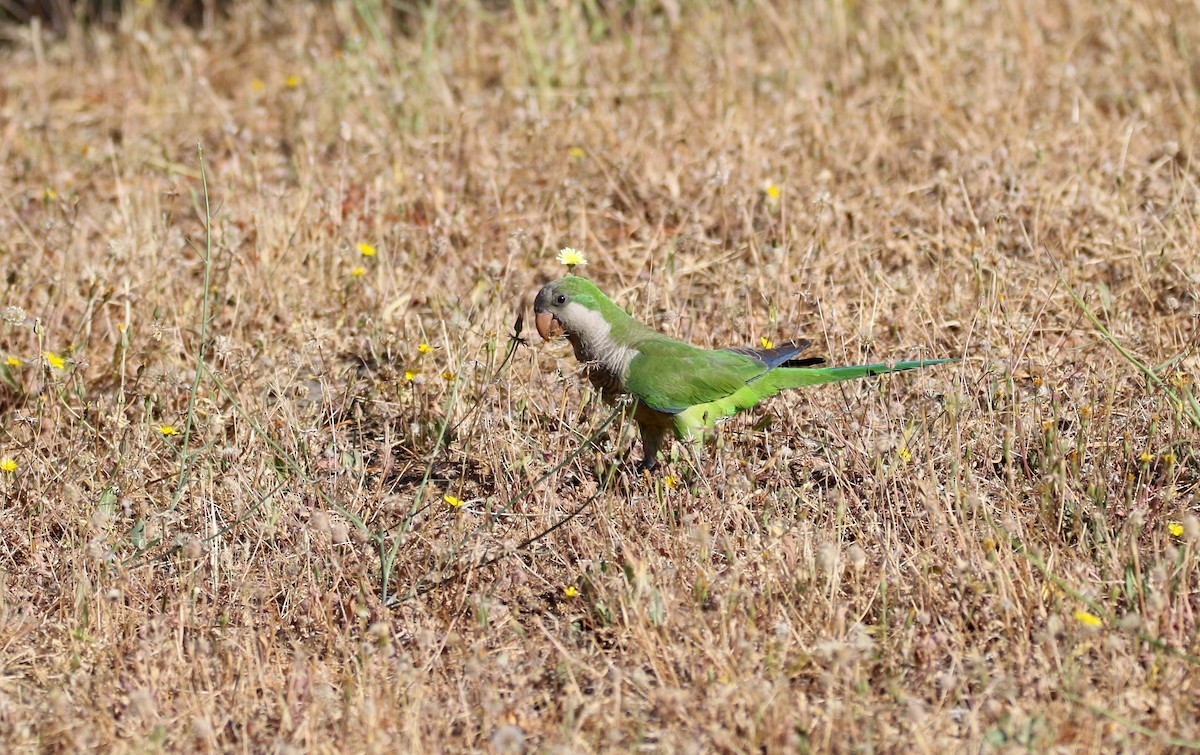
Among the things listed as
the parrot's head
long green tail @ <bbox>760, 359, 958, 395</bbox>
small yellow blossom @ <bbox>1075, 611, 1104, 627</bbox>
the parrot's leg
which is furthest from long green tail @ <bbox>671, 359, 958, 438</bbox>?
small yellow blossom @ <bbox>1075, 611, 1104, 627</bbox>

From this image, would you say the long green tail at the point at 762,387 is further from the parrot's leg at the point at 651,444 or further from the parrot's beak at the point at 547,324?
the parrot's beak at the point at 547,324

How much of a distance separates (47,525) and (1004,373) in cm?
290

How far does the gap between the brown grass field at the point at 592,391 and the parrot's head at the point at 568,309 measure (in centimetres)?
19

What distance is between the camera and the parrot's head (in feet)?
12.9

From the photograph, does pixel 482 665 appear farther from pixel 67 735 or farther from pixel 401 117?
pixel 401 117

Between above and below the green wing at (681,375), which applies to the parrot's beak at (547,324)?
above

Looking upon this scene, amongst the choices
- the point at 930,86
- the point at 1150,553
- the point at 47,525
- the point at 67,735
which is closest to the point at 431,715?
the point at 67,735

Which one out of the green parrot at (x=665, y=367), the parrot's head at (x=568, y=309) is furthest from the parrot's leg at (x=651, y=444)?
the parrot's head at (x=568, y=309)

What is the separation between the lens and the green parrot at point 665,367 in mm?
3848

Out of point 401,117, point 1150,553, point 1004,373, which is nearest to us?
point 1150,553

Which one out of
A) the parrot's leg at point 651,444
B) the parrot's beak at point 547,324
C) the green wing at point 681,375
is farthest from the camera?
the parrot's leg at point 651,444

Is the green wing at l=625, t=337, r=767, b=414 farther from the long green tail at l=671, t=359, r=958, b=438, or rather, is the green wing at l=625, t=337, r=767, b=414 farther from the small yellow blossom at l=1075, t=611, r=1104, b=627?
the small yellow blossom at l=1075, t=611, r=1104, b=627

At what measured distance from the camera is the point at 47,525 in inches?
149

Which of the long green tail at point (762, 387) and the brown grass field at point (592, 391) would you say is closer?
the brown grass field at point (592, 391)
